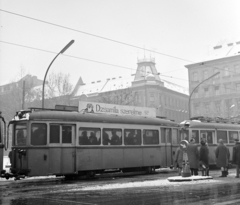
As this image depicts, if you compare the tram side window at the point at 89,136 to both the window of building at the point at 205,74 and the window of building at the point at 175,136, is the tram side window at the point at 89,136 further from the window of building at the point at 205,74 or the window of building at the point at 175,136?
the window of building at the point at 205,74

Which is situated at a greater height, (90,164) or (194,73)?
(194,73)

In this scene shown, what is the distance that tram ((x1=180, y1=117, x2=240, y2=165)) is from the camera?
21.3 m

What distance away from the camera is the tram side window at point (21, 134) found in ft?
48.9

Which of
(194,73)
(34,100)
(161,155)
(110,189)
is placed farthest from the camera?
(194,73)

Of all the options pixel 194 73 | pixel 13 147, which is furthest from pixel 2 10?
pixel 194 73

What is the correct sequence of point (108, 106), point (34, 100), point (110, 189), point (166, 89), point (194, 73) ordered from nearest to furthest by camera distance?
point (110, 189), point (108, 106), point (34, 100), point (194, 73), point (166, 89)

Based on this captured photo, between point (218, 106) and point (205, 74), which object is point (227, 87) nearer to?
point (218, 106)

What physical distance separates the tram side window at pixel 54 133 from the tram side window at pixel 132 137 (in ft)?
11.8

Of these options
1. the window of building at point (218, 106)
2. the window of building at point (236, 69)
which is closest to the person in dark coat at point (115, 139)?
the window of building at point (218, 106)

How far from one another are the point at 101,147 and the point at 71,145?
152cm

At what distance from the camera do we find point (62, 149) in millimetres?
15258

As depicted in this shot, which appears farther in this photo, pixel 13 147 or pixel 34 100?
pixel 34 100

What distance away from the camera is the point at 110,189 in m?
11.7

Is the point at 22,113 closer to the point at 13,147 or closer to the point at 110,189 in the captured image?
the point at 13,147
